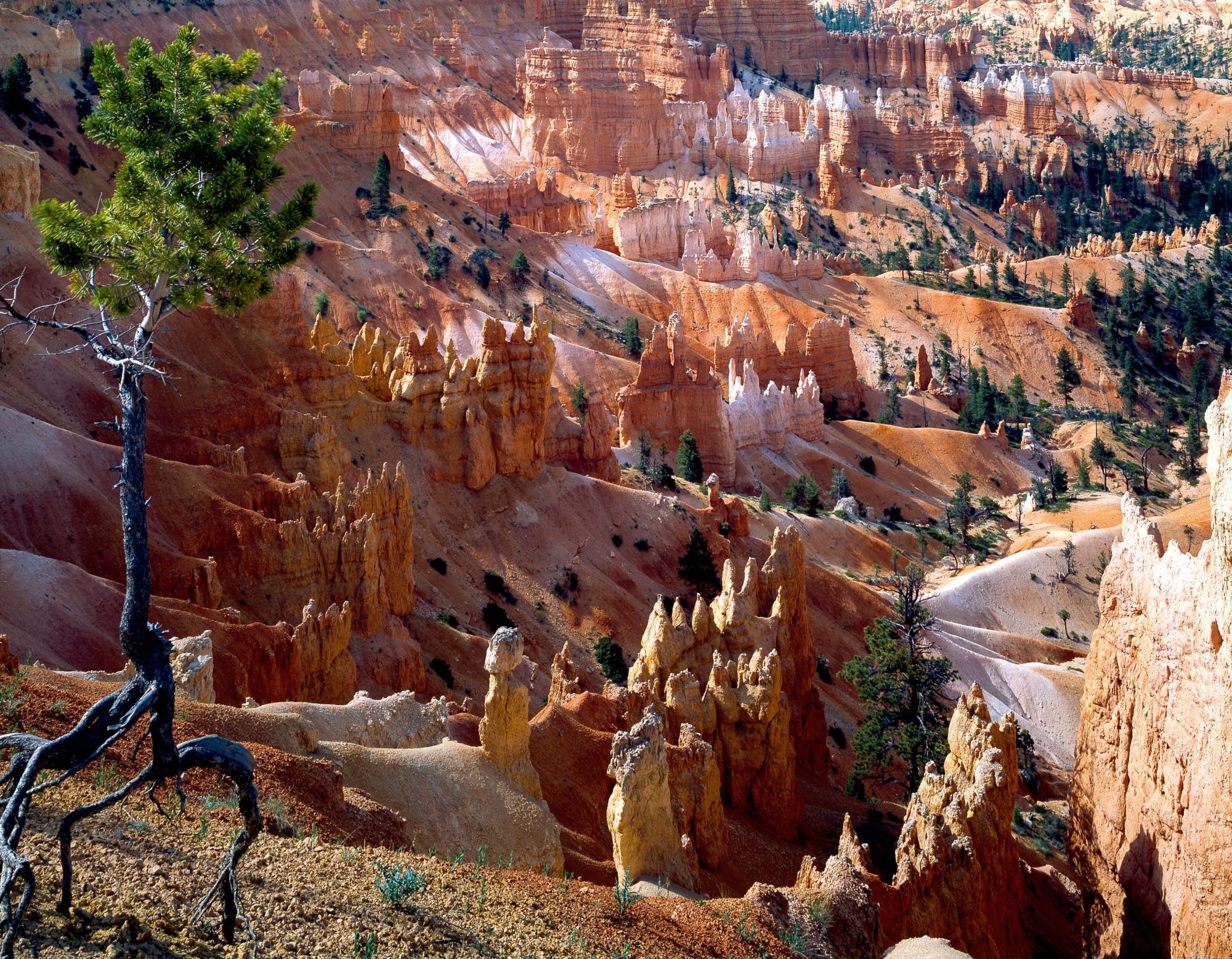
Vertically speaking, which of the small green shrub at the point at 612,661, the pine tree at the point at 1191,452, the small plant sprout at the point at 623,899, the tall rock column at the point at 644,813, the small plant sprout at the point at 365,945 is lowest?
the pine tree at the point at 1191,452

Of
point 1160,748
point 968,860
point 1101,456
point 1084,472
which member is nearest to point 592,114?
point 1101,456

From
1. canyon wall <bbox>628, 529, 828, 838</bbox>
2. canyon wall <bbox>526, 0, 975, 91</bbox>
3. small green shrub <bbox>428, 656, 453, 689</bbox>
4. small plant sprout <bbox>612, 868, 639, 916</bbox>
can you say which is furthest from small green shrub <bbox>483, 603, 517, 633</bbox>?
→ canyon wall <bbox>526, 0, 975, 91</bbox>

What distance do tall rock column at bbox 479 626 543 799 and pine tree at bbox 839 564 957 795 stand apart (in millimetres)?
14555

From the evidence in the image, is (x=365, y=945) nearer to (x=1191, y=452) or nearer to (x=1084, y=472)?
(x=1084, y=472)

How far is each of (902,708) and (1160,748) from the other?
43.0ft

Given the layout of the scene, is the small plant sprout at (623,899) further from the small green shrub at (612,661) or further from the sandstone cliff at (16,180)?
the sandstone cliff at (16,180)

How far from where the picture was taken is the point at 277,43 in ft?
402

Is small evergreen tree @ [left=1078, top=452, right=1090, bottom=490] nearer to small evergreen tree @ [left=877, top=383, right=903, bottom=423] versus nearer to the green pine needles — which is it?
small evergreen tree @ [left=877, top=383, right=903, bottom=423]

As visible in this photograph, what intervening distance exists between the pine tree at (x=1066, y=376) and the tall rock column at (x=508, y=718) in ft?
310

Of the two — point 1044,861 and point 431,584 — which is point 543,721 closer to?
point 1044,861

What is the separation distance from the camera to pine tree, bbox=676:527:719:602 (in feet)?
177

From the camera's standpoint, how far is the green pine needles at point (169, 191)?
15.0 m

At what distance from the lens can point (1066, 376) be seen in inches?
4299

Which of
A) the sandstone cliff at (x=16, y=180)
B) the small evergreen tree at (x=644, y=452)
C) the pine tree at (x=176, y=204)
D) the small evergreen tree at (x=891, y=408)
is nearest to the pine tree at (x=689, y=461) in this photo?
the small evergreen tree at (x=644, y=452)
